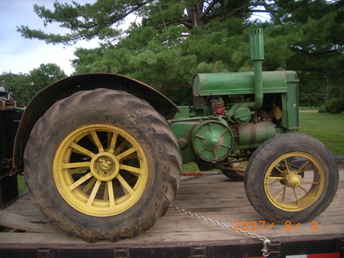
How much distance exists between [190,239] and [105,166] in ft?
2.59

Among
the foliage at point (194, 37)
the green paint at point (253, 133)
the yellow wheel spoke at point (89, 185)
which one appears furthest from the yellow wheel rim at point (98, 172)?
the foliage at point (194, 37)

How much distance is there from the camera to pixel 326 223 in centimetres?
255

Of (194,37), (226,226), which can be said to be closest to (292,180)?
(226,226)

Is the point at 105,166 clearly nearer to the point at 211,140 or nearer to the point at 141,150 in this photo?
the point at 141,150

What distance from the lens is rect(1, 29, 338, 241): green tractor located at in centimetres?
227

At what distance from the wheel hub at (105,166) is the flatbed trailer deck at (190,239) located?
1.52 ft

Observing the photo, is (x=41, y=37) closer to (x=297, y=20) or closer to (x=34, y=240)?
(x=297, y=20)

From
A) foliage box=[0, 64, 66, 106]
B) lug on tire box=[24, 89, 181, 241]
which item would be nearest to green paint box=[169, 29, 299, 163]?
lug on tire box=[24, 89, 181, 241]

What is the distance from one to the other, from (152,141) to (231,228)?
2.87 ft

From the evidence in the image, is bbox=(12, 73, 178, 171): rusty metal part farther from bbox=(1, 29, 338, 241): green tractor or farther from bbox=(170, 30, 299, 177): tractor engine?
bbox=(170, 30, 299, 177): tractor engine

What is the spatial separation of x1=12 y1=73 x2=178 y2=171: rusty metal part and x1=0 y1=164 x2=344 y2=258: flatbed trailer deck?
55cm

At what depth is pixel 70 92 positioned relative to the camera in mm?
2676

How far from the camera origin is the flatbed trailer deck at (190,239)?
2.16 meters

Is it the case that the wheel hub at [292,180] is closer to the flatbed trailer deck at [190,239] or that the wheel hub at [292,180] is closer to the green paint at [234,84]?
the flatbed trailer deck at [190,239]
